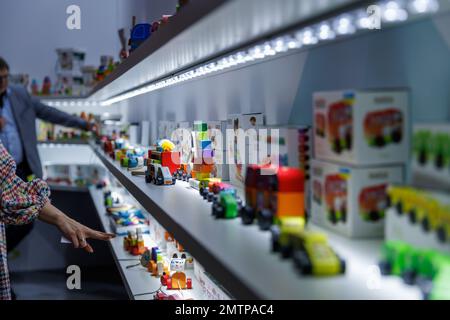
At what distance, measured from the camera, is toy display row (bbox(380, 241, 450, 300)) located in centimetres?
74

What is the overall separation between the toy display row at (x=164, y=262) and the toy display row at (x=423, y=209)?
101 centimetres

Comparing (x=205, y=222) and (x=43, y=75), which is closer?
(x=205, y=222)

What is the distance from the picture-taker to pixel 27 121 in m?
4.60

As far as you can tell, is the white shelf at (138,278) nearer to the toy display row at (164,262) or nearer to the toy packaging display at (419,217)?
the toy display row at (164,262)

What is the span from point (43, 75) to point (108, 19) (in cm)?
89

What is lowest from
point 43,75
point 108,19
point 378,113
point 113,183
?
point 113,183

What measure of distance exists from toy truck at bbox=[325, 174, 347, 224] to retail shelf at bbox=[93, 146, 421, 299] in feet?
0.12

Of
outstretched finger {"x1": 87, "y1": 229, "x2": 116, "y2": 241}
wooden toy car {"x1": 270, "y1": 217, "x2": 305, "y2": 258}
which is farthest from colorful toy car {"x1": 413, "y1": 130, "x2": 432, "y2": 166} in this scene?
outstretched finger {"x1": 87, "y1": 229, "x2": 116, "y2": 241}

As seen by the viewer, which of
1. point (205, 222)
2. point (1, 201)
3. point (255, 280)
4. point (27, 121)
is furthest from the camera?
point (27, 121)

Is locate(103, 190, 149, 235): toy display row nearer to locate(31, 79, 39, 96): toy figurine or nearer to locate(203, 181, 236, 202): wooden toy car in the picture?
locate(203, 181, 236, 202): wooden toy car
